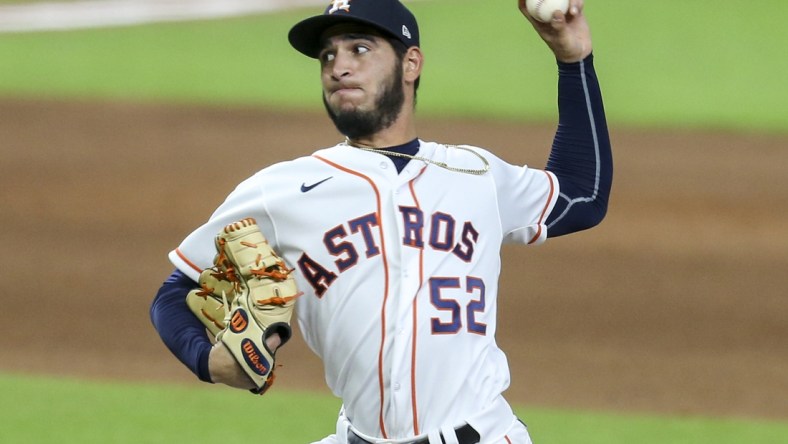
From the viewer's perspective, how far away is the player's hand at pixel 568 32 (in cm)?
350

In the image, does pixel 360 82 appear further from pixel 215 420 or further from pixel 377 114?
pixel 215 420

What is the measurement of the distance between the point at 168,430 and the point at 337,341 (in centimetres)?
361

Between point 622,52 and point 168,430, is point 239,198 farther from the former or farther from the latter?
point 622,52

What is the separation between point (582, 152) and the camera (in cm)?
361

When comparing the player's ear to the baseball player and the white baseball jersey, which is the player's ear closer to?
Answer: the baseball player

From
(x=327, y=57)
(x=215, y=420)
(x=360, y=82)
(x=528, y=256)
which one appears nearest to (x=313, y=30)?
(x=327, y=57)

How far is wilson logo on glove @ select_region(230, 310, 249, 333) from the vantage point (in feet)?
9.96

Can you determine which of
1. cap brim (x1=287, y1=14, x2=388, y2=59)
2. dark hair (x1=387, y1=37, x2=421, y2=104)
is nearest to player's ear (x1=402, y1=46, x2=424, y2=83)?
dark hair (x1=387, y1=37, x2=421, y2=104)

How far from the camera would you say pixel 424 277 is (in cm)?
322

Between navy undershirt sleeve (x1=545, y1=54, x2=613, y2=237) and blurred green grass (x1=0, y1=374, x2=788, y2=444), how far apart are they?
10.5 ft

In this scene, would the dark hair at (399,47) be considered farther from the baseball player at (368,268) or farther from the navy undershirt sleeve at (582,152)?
the navy undershirt sleeve at (582,152)

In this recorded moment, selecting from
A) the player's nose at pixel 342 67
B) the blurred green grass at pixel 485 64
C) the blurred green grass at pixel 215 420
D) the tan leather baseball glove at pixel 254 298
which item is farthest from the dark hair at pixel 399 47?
the blurred green grass at pixel 485 64

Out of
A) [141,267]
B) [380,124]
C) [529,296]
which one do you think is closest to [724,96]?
[529,296]

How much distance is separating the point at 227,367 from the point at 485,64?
1298 centimetres
